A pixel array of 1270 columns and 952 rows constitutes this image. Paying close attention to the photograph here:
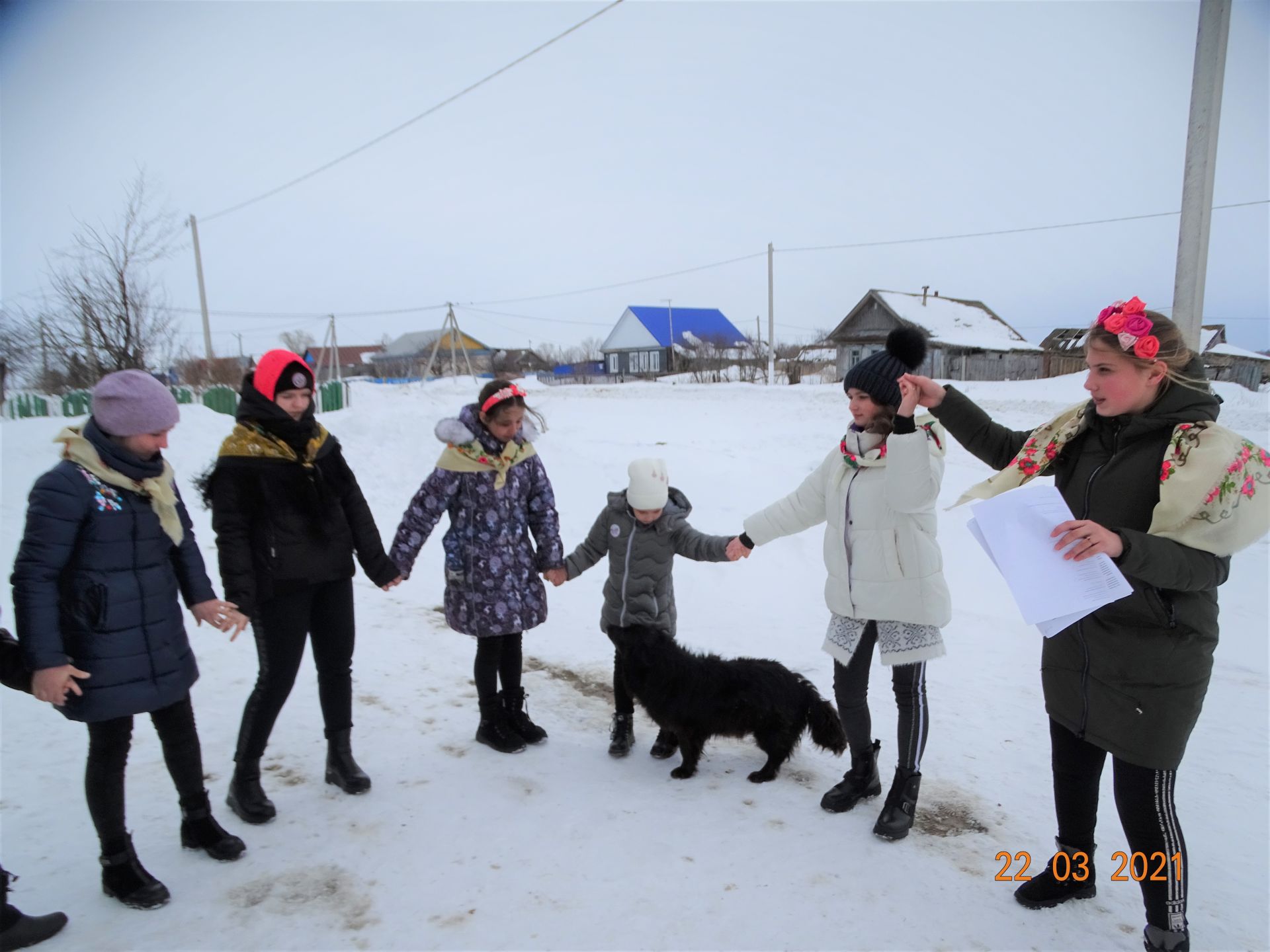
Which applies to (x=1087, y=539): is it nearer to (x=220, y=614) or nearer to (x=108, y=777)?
(x=220, y=614)

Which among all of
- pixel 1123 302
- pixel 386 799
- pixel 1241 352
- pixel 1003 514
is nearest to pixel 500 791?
pixel 386 799

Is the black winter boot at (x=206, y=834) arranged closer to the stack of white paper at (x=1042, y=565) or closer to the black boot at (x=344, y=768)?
the black boot at (x=344, y=768)

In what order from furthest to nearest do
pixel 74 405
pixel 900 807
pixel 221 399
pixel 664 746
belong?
pixel 221 399 < pixel 74 405 < pixel 664 746 < pixel 900 807

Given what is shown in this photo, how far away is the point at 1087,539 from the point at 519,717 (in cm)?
289

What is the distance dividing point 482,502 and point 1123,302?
111 inches

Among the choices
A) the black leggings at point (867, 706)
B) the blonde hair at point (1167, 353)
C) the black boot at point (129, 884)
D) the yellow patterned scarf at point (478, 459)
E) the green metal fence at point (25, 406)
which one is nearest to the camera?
the blonde hair at point (1167, 353)

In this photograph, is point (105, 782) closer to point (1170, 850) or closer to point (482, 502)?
point (482, 502)

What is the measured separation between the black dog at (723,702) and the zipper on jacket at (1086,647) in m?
1.17

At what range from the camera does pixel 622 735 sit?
12.3 ft

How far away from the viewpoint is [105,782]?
2.49 metres

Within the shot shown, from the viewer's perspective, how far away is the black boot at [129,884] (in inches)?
96.0

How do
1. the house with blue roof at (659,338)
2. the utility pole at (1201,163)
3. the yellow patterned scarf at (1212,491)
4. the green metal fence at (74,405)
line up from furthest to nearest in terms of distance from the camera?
1. the house with blue roof at (659,338)
2. the green metal fence at (74,405)
3. the utility pole at (1201,163)
4. the yellow patterned scarf at (1212,491)

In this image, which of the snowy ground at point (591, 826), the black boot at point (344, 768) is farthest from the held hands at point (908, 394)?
the black boot at point (344, 768)
